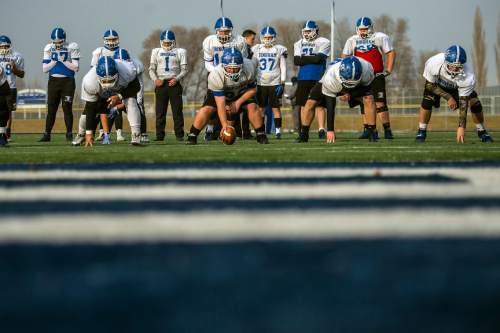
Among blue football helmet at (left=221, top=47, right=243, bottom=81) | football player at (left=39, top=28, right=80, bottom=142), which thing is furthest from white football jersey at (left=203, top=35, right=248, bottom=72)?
blue football helmet at (left=221, top=47, right=243, bottom=81)

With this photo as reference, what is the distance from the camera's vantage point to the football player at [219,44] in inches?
525

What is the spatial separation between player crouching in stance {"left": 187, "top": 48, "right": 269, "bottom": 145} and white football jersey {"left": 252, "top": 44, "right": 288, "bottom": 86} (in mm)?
3389

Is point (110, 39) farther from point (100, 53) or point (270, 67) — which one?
point (270, 67)

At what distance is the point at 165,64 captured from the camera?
14.4m

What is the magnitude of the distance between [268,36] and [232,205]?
12109mm

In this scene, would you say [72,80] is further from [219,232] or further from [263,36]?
[219,232]

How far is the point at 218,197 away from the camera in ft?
12.1

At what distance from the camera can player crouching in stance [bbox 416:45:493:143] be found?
34.7ft

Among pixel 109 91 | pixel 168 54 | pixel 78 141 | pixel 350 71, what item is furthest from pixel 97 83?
pixel 168 54

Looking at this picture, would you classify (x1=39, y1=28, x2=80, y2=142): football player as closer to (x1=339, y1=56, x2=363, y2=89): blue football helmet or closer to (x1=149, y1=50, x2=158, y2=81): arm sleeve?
(x1=149, y1=50, x2=158, y2=81): arm sleeve

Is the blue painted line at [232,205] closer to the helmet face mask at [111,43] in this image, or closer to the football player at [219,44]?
the football player at [219,44]

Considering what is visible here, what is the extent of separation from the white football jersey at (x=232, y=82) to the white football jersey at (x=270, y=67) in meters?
3.76

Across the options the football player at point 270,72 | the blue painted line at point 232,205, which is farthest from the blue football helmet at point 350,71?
the blue painted line at point 232,205

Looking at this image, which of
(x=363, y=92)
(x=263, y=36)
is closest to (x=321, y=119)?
(x=263, y=36)
